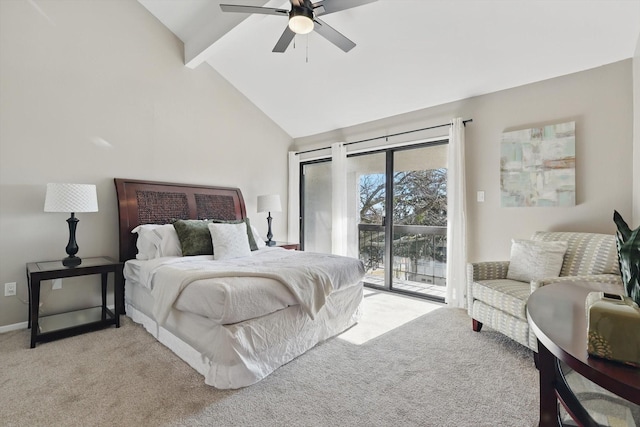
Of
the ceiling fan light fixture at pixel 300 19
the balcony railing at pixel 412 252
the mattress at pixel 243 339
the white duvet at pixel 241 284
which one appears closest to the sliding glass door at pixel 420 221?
the balcony railing at pixel 412 252

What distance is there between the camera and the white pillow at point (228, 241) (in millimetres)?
3139

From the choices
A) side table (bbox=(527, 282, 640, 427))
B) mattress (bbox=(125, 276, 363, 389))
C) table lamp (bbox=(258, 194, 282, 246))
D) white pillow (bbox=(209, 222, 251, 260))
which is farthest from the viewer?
table lamp (bbox=(258, 194, 282, 246))

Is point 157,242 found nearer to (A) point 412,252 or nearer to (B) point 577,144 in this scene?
(A) point 412,252

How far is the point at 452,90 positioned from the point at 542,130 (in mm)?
1040

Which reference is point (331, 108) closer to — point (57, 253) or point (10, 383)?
point (57, 253)

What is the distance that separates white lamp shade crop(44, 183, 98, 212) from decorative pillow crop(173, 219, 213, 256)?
0.83m

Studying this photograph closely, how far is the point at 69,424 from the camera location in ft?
5.27

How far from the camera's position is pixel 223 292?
190 cm

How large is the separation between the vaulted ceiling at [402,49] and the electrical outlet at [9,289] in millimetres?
3152

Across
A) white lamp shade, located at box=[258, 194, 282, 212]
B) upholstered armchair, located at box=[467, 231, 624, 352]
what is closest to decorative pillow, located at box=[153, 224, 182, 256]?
white lamp shade, located at box=[258, 194, 282, 212]

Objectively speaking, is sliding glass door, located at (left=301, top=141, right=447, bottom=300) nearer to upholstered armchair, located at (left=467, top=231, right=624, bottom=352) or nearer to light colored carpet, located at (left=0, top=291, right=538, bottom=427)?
upholstered armchair, located at (left=467, top=231, right=624, bottom=352)

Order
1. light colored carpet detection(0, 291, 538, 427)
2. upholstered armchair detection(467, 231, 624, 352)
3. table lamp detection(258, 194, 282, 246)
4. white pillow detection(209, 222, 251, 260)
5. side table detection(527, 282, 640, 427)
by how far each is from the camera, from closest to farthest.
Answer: side table detection(527, 282, 640, 427)
light colored carpet detection(0, 291, 538, 427)
upholstered armchair detection(467, 231, 624, 352)
white pillow detection(209, 222, 251, 260)
table lamp detection(258, 194, 282, 246)

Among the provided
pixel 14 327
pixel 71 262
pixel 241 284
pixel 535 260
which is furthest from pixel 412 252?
pixel 14 327

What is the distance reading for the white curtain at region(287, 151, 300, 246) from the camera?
540 cm
